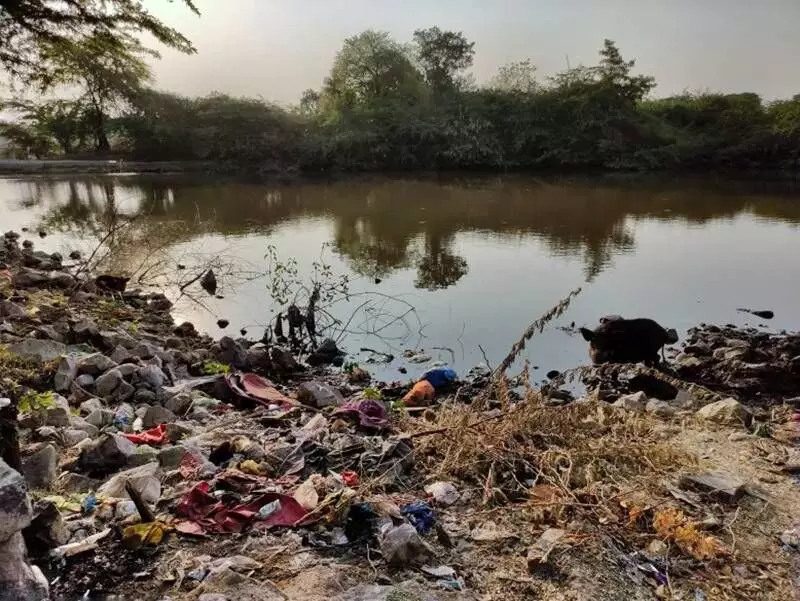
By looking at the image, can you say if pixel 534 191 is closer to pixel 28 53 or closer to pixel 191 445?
pixel 28 53

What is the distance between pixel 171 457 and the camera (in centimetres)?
284

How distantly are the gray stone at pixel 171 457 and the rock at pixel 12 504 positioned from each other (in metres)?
1.07

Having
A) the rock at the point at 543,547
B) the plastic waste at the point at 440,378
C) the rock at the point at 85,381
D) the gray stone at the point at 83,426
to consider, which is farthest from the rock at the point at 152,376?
the rock at the point at 543,547

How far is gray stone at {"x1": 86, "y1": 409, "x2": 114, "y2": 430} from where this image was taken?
3.37 meters

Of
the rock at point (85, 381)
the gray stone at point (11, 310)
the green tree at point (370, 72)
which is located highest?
the green tree at point (370, 72)

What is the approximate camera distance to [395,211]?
50.5ft

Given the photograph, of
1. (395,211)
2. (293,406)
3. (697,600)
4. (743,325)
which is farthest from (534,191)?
(697,600)

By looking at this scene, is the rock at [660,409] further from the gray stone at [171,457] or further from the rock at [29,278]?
the rock at [29,278]

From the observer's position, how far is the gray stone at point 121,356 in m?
4.51

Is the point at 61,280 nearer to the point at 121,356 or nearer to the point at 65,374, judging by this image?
the point at 121,356

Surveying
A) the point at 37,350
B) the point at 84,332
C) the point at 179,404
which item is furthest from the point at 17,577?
the point at 84,332

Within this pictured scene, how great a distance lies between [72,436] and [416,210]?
13034 mm

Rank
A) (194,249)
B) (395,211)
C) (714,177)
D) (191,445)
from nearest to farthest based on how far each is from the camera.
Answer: (191,445) → (194,249) → (395,211) → (714,177)

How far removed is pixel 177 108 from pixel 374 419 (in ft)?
103
